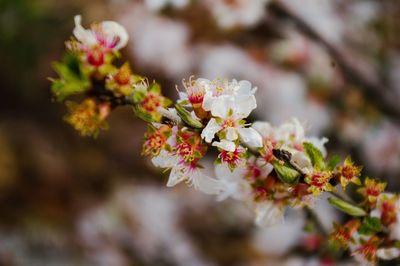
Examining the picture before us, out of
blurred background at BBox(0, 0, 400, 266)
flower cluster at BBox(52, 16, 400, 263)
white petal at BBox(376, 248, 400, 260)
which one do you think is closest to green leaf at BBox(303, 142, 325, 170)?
flower cluster at BBox(52, 16, 400, 263)

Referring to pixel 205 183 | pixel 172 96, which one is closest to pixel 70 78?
pixel 205 183

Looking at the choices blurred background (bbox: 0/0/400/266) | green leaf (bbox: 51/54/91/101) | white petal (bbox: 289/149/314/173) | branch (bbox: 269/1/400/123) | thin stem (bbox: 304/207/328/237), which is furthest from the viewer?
blurred background (bbox: 0/0/400/266)

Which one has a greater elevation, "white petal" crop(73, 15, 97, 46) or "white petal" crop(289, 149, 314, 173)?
"white petal" crop(289, 149, 314, 173)

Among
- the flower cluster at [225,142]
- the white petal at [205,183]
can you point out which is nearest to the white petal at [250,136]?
the flower cluster at [225,142]

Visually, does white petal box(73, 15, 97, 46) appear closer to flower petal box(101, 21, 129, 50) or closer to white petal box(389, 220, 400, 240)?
flower petal box(101, 21, 129, 50)

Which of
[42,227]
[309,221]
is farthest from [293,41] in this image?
[42,227]
